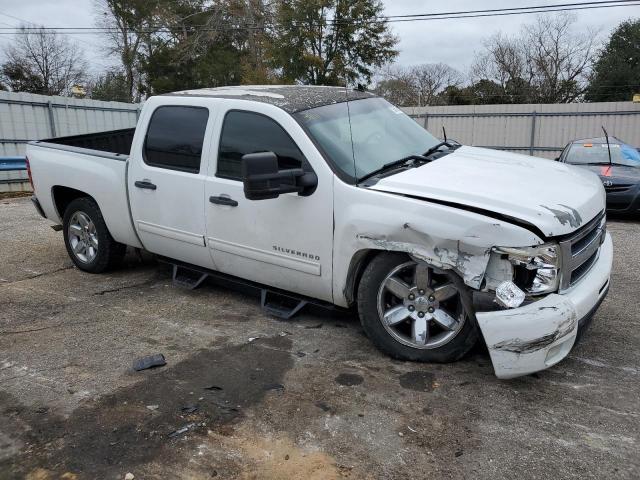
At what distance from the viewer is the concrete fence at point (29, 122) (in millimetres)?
13508

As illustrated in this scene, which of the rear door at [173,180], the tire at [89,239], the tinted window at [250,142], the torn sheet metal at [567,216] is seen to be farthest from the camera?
the tire at [89,239]

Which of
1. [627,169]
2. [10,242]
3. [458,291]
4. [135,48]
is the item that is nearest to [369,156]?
[458,291]

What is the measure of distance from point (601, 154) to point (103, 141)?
8.10 m

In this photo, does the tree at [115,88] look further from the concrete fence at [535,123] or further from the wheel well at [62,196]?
the wheel well at [62,196]

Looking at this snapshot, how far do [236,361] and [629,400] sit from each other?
242cm

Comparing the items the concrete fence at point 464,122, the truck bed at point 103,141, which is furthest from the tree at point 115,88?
the truck bed at point 103,141

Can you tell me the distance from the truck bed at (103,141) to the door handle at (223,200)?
2827mm

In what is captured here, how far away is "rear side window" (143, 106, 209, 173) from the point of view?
4.59 metres

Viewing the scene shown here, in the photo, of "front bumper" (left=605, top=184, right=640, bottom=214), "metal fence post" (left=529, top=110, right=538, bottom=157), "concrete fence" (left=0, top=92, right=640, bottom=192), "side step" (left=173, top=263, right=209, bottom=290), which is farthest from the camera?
"metal fence post" (left=529, top=110, right=538, bottom=157)

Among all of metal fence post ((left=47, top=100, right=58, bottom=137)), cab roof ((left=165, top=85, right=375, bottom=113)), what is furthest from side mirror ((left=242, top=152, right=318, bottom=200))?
metal fence post ((left=47, top=100, right=58, bottom=137))

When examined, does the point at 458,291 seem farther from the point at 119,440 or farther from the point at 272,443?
the point at 119,440

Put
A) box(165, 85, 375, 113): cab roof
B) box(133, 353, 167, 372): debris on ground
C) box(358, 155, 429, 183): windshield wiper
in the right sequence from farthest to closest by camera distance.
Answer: box(165, 85, 375, 113): cab roof
box(358, 155, 429, 183): windshield wiper
box(133, 353, 167, 372): debris on ground

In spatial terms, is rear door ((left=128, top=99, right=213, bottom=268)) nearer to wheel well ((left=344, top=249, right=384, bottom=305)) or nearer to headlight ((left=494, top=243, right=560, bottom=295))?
wheel well ((left=344, top=249, right=384, bottom=305))

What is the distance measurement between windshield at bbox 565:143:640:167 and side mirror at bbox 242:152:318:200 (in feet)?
25.2
